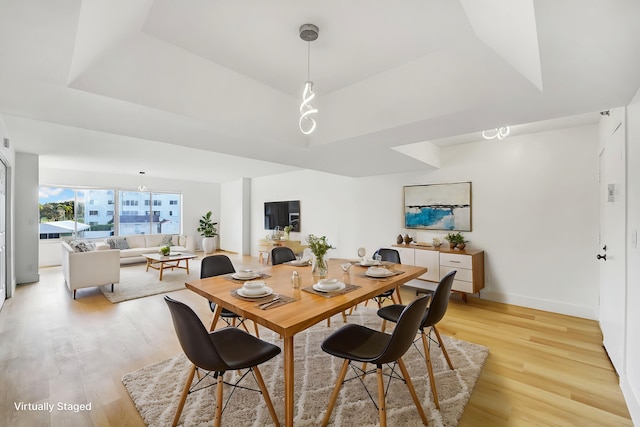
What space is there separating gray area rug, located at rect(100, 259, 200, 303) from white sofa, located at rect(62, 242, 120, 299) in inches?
10.1

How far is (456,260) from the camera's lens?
4004 mm

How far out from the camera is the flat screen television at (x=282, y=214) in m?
7.11

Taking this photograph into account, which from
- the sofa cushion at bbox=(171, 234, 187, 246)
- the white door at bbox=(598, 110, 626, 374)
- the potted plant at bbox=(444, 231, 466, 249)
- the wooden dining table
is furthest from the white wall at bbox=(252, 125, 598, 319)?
the sofa cushion at bbox=(171, 234, 187, 246)

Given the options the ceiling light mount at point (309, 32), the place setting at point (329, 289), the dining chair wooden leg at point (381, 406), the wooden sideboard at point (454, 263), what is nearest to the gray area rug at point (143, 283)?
the place setting at point (329, 289)

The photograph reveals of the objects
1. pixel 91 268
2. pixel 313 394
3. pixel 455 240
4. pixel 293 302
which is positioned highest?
pixel 455 240

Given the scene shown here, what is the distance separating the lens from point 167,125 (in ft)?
7.55

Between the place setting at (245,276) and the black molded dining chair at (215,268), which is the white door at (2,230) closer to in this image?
the black molded dining chair at (215,268)

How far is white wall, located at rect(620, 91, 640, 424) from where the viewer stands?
5.84 feet

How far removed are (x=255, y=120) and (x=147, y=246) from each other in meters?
6.91

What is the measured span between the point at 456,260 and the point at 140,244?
7739mm

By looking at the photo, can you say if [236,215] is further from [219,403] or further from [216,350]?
[216,350]

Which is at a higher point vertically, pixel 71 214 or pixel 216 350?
pixel 71 214

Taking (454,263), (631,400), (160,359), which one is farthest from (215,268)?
(631,400)

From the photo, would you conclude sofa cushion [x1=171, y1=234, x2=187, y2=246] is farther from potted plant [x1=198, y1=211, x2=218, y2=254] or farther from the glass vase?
the glass vase
